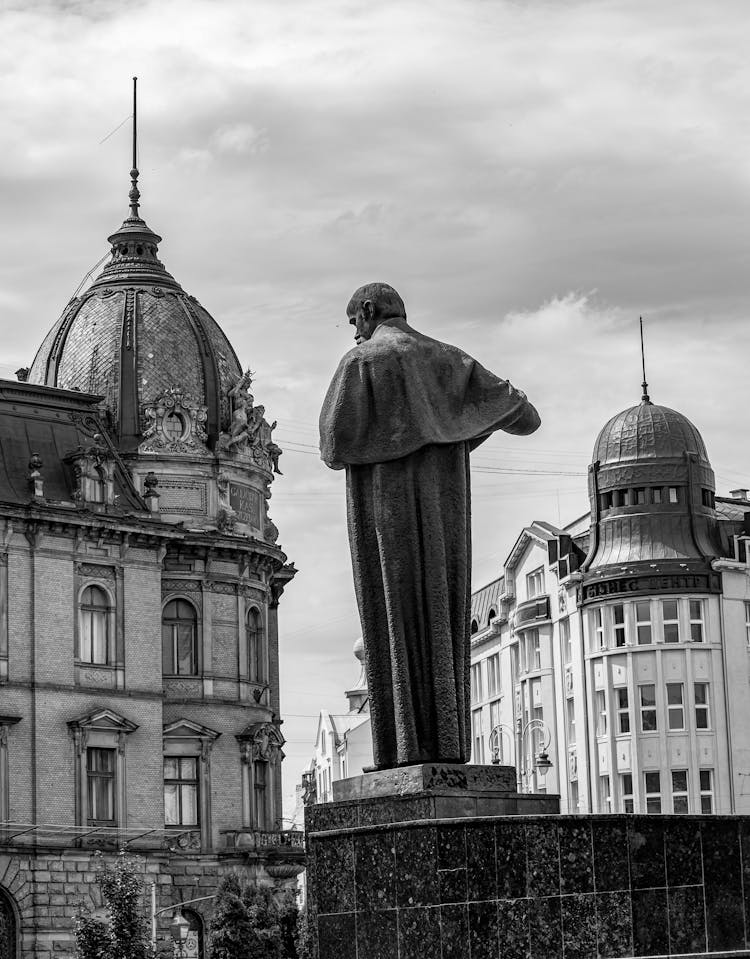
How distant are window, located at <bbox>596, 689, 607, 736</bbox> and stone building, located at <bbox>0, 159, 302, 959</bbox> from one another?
12.3 m

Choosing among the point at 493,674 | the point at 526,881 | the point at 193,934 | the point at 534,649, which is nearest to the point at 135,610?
the point at 193,934

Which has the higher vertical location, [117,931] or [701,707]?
[701,707]

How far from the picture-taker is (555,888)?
12438 mm

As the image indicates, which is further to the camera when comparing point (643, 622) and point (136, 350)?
point (643, 622)

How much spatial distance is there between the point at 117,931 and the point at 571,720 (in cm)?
3474

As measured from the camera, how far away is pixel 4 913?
60.2 metres

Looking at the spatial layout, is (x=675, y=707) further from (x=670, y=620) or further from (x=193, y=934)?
(x=193, y=934)

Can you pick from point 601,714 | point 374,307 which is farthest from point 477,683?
point 374,307

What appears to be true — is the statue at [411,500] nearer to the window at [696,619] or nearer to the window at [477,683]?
the window at [696,619]

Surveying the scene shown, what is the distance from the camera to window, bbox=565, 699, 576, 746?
257ft

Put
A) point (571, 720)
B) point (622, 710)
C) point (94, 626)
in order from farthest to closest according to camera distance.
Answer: point (571, 720), point (622, 710), point (94, 626)

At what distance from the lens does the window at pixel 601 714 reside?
2965 inches

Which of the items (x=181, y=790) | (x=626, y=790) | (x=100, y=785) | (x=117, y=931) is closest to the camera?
(x=117, y=931)

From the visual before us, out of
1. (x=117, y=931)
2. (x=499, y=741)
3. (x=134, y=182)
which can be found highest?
(x=134, y=182)
